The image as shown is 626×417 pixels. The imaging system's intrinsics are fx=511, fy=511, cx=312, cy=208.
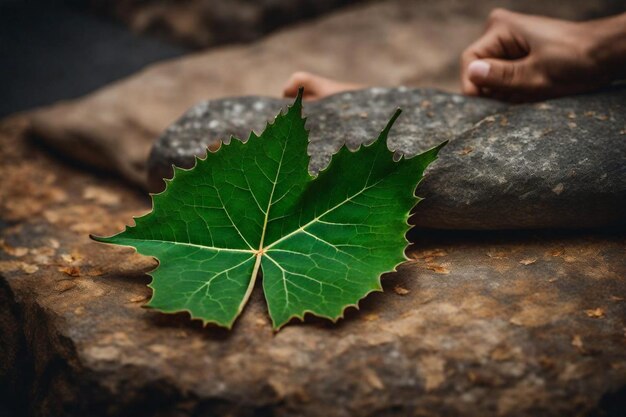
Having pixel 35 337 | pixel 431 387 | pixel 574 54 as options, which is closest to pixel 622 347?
pixel 431 387

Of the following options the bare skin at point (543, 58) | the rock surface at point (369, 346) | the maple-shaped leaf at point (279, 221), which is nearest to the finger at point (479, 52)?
the bare skin at point (543, 58)

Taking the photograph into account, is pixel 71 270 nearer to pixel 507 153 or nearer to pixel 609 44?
pixel 507 153

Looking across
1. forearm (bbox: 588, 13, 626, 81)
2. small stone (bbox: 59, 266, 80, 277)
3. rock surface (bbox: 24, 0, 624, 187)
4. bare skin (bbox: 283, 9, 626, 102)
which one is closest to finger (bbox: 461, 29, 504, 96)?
bare skin (bbox: 283, 9, 626, 102)

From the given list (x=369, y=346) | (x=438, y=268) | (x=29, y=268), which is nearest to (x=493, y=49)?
(x=438, y=268)

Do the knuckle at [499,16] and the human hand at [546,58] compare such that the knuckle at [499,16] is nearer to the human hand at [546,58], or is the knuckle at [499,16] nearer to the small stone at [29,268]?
the human hand at [546,58]

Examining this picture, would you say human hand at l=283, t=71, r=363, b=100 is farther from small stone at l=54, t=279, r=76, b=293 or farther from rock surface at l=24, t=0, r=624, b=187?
small stone at l=54, t=279, r=76, b=293

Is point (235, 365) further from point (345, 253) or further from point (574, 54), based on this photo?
point (574, 54)
